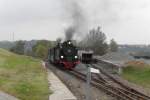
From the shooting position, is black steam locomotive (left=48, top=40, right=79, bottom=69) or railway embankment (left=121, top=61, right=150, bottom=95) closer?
railway embankment (left=121, top=61, right=150, bottom=95)

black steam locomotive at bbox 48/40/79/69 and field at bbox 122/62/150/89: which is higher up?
black steam locomotive at bbox 48/40/79/69

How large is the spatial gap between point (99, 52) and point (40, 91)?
8671 cm

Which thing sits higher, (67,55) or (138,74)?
(67,55)

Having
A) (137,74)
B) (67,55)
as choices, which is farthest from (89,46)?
(137,74)

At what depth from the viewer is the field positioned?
3034cm

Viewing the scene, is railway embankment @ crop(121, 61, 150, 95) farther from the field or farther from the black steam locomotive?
the black steam locomotive

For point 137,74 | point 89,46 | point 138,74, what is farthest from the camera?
point 89,46

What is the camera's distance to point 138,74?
3491 cm

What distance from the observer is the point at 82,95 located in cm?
2120

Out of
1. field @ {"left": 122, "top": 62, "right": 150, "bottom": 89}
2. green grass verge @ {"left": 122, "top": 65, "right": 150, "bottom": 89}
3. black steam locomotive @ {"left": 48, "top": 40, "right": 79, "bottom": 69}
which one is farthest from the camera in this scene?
black steam locomotive @ {"left": 48, "top": 40, "right": 79, "bottom": 69}

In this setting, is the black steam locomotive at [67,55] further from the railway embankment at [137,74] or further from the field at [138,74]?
the field at [138,74]

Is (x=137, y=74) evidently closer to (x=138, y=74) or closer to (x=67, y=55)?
(x=138, y=74)

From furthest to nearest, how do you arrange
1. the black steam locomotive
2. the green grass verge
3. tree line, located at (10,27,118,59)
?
tree line, located at (10,27,118,59)
the black steam locomotive
the green grass verge

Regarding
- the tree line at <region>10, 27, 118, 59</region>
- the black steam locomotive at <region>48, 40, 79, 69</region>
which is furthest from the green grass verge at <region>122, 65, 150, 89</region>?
the tree line at <region>10, 27, 118, 59</region>
